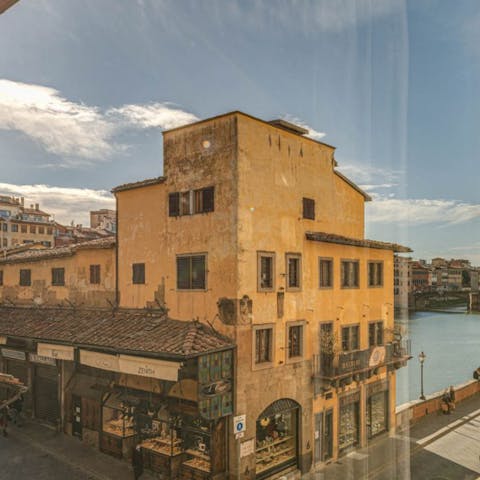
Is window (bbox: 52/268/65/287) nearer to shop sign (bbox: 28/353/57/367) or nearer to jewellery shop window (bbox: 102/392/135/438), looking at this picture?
shop sign (bbox: 28/353/57/367)

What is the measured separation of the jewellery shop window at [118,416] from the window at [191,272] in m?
4.11

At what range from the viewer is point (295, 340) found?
15562 millimetres

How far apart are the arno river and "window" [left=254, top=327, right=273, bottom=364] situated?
931cm

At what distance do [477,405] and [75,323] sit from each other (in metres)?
20.0

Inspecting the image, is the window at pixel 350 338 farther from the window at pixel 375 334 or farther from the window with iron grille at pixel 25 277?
the window with iron grille at pixel 25 277

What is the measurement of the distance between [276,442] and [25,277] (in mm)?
13281

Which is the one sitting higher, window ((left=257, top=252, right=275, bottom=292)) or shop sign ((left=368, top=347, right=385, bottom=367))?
window ((left=257, top=252, right=275, bottom=292))

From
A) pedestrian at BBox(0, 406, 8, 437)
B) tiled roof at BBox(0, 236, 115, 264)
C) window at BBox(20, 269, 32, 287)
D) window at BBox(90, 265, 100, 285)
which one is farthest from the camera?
window at BBox(20, 269, 32, 287)

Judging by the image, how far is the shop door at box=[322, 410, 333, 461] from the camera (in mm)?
16672

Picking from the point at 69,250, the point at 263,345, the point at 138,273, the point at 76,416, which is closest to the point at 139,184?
the point at 138,273

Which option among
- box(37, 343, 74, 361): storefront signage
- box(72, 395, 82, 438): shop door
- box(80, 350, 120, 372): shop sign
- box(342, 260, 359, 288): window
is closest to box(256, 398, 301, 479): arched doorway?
box(80, 350, 120, 372): shop sign

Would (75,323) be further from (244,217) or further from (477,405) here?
(477,405)

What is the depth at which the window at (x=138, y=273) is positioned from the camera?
638 inches

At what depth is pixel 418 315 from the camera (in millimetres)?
81125
